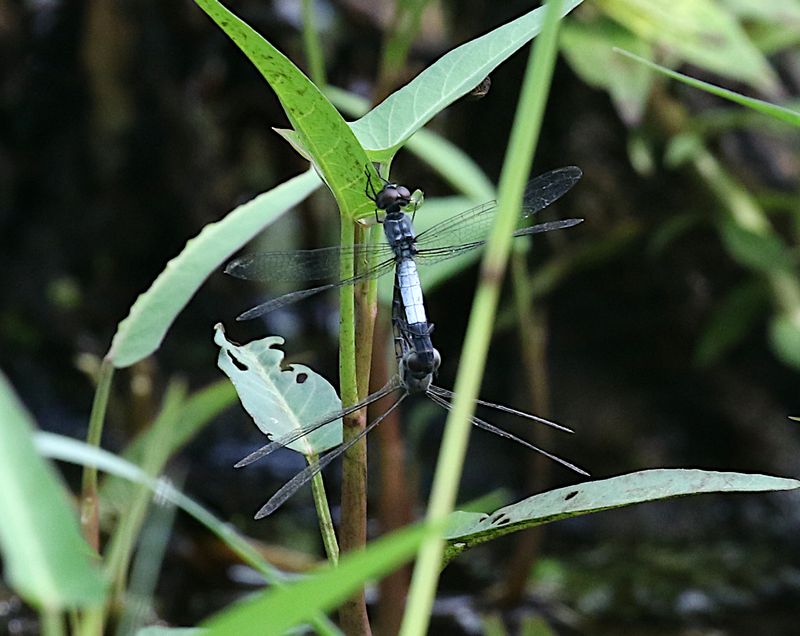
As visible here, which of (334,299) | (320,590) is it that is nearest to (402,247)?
(320,590)

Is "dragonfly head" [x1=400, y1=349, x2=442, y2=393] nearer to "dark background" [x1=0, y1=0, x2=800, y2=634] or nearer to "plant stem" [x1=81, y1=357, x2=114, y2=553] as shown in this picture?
"plant stem" [x1=81, y1=357, x2=114, y2=553]

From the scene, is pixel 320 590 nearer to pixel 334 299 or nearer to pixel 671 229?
pixel 671 229

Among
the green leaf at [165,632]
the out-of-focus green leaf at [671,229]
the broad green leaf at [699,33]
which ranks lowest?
the green leaf at [165,632]

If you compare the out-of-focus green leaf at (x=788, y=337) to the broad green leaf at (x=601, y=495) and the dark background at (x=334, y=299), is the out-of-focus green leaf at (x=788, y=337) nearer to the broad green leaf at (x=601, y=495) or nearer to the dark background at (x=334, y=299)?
the dark background at (x=334, y=299)

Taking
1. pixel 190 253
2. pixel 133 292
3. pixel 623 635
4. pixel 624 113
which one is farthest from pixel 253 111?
pixel 190 253

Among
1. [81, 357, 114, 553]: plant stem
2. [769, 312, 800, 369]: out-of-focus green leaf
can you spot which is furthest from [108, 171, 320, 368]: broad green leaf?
[769, 312, 800, 369]: out-of-focus green leaf

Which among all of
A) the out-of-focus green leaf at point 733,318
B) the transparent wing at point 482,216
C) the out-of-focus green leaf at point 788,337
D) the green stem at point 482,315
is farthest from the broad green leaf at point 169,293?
the out-of-focus green leaf at point 733,318
